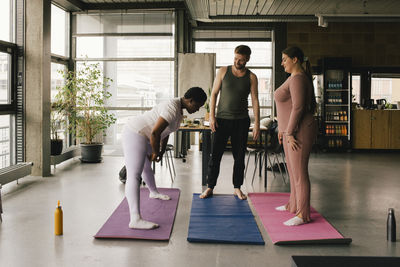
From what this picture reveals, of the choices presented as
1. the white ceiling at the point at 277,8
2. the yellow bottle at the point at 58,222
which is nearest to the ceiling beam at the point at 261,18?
the white ceiling at the point at 277,8

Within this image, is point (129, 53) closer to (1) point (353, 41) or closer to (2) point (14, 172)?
(2) point (14, 172)

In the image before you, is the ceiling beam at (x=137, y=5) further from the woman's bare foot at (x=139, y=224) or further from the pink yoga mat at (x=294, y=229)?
the woman's bare foot at (x=139, y=224)

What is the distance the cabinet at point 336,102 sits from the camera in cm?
985

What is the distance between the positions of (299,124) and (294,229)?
0.96 metres

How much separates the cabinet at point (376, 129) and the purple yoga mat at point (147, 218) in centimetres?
659

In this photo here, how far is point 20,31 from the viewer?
6.14 meters

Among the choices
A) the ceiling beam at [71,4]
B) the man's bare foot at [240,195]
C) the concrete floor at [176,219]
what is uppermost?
the ceiling beam at [71,4]

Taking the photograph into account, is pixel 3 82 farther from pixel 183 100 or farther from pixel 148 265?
pixel 148 265

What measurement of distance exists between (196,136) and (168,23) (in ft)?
11.5

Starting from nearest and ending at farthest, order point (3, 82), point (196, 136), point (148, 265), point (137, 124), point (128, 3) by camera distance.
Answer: point (148, 265)
point (137, 124)
point (3, 82)
point (128, 3)
point (196, 136)

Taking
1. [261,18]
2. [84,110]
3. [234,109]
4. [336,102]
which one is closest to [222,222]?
[234,109]

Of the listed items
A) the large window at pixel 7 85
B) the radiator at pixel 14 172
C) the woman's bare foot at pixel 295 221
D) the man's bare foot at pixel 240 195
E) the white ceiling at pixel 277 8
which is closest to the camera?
the woman's bare foot at pixel 295 221

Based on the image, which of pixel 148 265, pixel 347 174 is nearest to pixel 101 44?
pixel 347 174

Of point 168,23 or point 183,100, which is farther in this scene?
point 168,23
